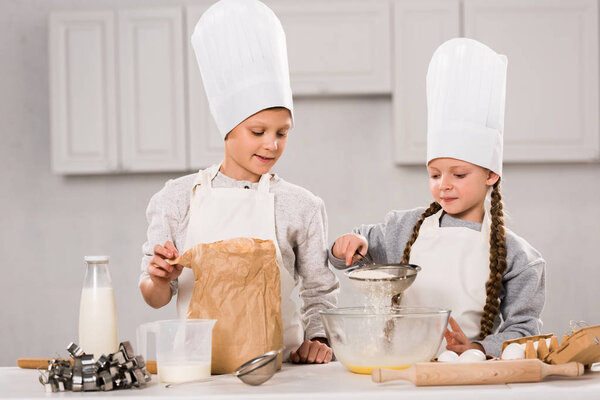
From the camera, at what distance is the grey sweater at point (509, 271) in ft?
4.81

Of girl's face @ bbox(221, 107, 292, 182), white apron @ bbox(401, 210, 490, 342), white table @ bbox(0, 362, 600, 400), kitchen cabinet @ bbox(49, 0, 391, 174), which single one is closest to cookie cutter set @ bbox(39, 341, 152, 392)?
white table @ bbox(0, 362, 600, 400)

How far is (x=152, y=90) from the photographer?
3.41m

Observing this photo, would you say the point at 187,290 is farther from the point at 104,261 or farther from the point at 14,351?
the point at 14,351

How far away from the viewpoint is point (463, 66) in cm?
161

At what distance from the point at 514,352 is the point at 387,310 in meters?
0.24

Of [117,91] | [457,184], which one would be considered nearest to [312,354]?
[457,184]

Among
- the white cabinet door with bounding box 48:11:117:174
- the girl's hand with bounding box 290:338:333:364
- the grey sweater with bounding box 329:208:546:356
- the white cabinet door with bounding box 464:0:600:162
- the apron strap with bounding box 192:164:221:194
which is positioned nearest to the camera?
the girl's hand with bounding box 290:338:333:364

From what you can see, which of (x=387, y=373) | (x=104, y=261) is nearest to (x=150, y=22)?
(x=104, y=261)

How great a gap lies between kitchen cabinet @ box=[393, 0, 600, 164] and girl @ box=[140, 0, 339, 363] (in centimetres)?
187

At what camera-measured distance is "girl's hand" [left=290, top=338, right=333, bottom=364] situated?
1.36 m

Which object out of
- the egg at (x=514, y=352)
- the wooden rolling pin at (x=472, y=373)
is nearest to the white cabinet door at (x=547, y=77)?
the egg at (x=514, y=352)

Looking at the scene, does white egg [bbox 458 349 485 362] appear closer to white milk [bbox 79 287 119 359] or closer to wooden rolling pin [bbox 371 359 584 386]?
wooden rolling pin [bbox 371 359 584 386]

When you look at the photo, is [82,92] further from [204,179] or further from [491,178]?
[491,178]

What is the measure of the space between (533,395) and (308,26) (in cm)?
265
